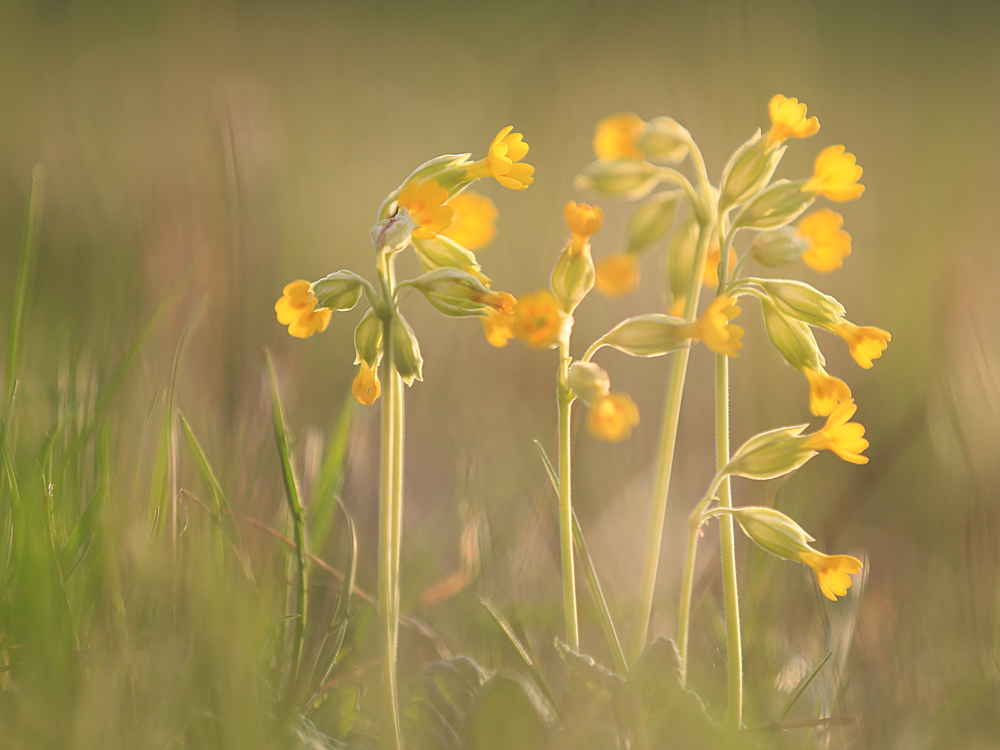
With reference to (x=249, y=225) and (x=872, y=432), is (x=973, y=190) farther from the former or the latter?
(x=249, y=225)

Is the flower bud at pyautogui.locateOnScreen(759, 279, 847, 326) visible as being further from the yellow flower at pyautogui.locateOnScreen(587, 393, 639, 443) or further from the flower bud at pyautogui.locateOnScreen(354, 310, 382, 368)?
the flower bud at pyautogui.locateOnScreen(354, 310, 382, 368)

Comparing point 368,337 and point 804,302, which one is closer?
point 368,337

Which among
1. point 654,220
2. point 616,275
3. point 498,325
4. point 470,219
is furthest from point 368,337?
point 654,220

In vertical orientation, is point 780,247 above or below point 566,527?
above

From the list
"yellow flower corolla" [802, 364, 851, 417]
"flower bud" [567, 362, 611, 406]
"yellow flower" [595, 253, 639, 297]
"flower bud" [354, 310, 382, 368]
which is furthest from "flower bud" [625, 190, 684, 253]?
"flower bud" [354, 310, 382, 368]

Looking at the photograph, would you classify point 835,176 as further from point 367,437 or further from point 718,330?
point 367,437

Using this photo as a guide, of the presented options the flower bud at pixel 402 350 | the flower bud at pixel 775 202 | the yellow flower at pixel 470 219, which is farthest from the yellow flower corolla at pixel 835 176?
the flower bud at pixel 402 350

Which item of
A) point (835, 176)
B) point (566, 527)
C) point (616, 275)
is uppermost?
point (835, 176)
